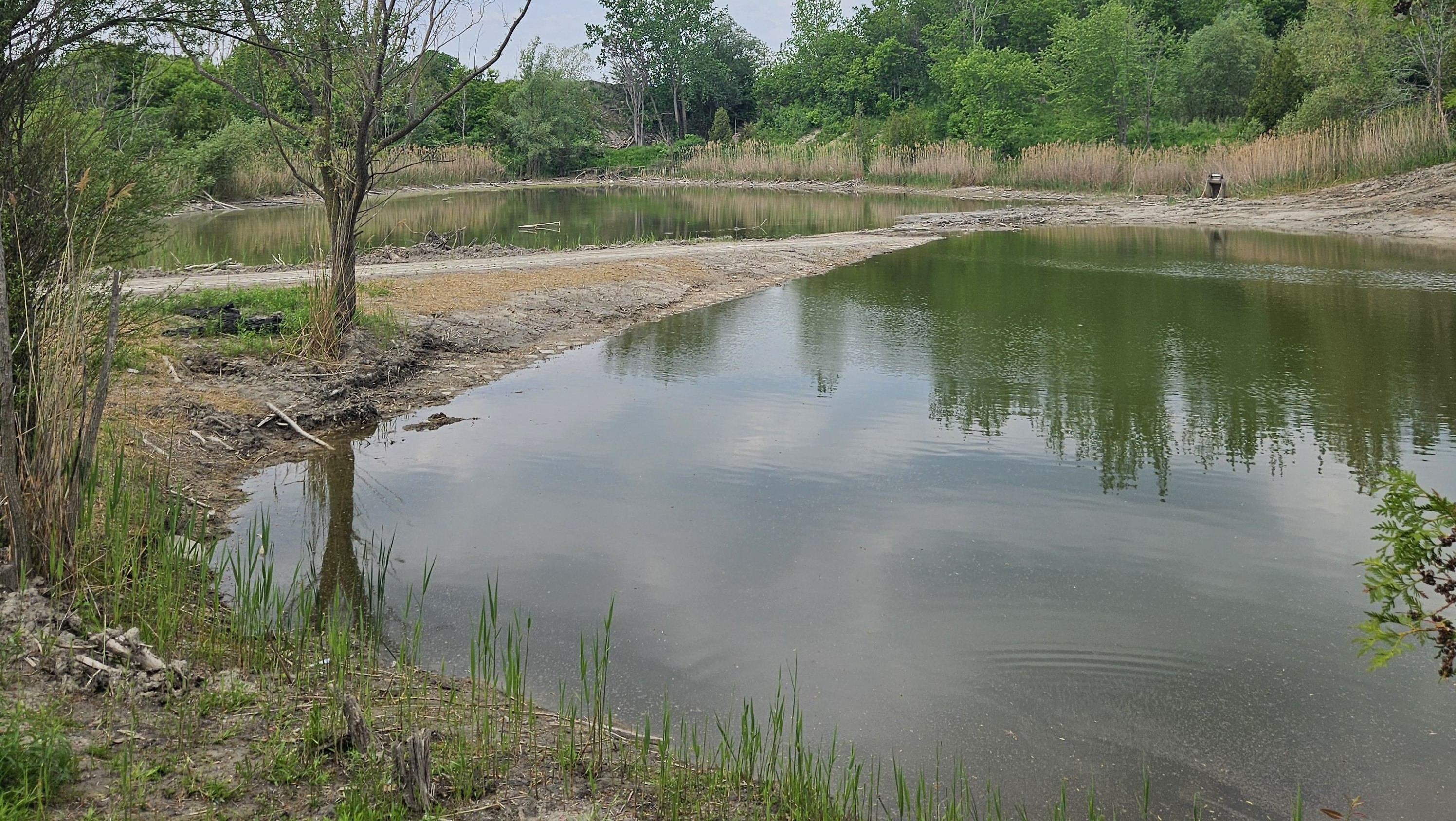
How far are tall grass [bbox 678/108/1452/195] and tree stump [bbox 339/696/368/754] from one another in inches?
1176

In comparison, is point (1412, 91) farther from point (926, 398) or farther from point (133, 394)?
point (133, 394)

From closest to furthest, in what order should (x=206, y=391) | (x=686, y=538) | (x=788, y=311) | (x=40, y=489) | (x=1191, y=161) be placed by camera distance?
1. (x=40, y=489)
2. (x=686, y=538)
3. (x=206, y=391)
4. (x=788, y=311)
5. (x=1191, y=161)

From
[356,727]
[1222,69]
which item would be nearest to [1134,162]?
[1222,69]

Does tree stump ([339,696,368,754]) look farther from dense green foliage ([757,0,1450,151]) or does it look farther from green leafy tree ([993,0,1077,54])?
green leafy tree ([993,0,1077,54])

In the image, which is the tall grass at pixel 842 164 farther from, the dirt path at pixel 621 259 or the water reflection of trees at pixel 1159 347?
the water reflection of trees at pixel 1159 347

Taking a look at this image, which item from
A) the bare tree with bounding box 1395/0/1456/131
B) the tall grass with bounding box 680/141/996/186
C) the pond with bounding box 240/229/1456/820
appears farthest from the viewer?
the tall grass with bounding box 680/141/996/186

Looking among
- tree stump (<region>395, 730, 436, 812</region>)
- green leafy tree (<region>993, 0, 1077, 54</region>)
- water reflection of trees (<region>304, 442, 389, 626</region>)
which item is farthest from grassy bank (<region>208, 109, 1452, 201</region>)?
green leafy tree (<region>993, 0, 1077, 54</region>)

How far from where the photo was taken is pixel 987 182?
42.7m

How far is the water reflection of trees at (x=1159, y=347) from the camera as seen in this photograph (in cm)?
943

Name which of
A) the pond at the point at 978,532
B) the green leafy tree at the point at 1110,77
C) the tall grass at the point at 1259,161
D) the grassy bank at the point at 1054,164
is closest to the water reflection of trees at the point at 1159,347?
the pond at the point at 978,532

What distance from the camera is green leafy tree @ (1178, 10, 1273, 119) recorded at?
47.2 m

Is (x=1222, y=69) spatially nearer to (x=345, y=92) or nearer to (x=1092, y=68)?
(x=1092, y=68)

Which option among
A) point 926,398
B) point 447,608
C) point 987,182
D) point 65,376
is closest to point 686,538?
point 447,608

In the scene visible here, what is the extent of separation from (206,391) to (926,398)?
634cm
